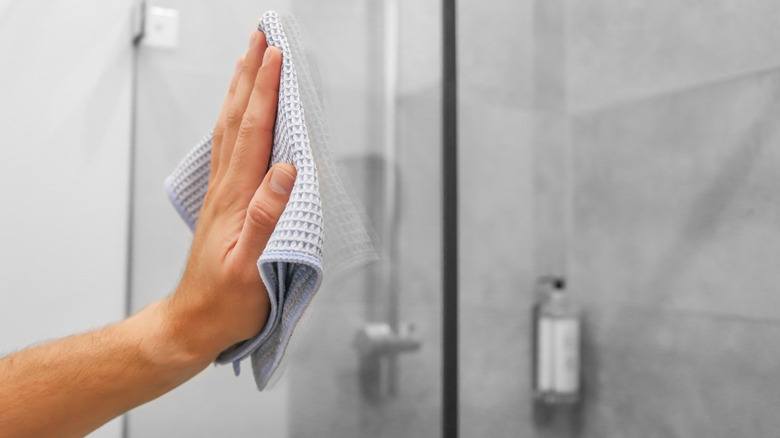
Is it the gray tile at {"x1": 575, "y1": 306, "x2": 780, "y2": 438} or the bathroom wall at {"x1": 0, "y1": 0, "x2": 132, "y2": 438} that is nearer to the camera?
the bathroom wall at {"x1": 0, "y1": 0, "x2": 132, "y2": 438}

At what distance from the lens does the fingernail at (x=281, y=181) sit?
1.45ft

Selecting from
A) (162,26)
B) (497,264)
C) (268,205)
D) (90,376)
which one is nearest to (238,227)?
(268,205)

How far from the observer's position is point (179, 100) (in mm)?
789

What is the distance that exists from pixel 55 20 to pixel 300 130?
608mm

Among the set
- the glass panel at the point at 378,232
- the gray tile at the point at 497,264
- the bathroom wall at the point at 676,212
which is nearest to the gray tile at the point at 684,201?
the bathroom wall at the point at 676,212

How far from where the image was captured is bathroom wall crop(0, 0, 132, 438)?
2.64 feet

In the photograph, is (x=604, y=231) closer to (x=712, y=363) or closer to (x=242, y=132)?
(x=712, y=363)

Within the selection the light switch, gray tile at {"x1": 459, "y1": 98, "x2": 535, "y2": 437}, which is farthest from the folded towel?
gray tile at {"x1": 459, "y1": 98, "x2": 535, "y2": 437}

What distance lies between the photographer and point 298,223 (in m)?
0.41

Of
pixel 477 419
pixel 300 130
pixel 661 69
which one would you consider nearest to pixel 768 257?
pixel 661 69

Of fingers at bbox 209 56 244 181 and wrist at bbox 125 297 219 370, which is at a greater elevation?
fingers at bbox 209 56 244 181

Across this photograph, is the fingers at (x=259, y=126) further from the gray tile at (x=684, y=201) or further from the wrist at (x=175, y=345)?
the gray tile at (x=684, y=201)

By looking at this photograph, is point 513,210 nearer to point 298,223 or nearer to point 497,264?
point 497,264

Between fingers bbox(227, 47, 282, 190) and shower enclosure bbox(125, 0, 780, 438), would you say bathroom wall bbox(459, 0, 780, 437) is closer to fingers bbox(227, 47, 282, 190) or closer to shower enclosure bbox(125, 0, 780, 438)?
shower enclosure bbox(125, 0, 780, 438)
